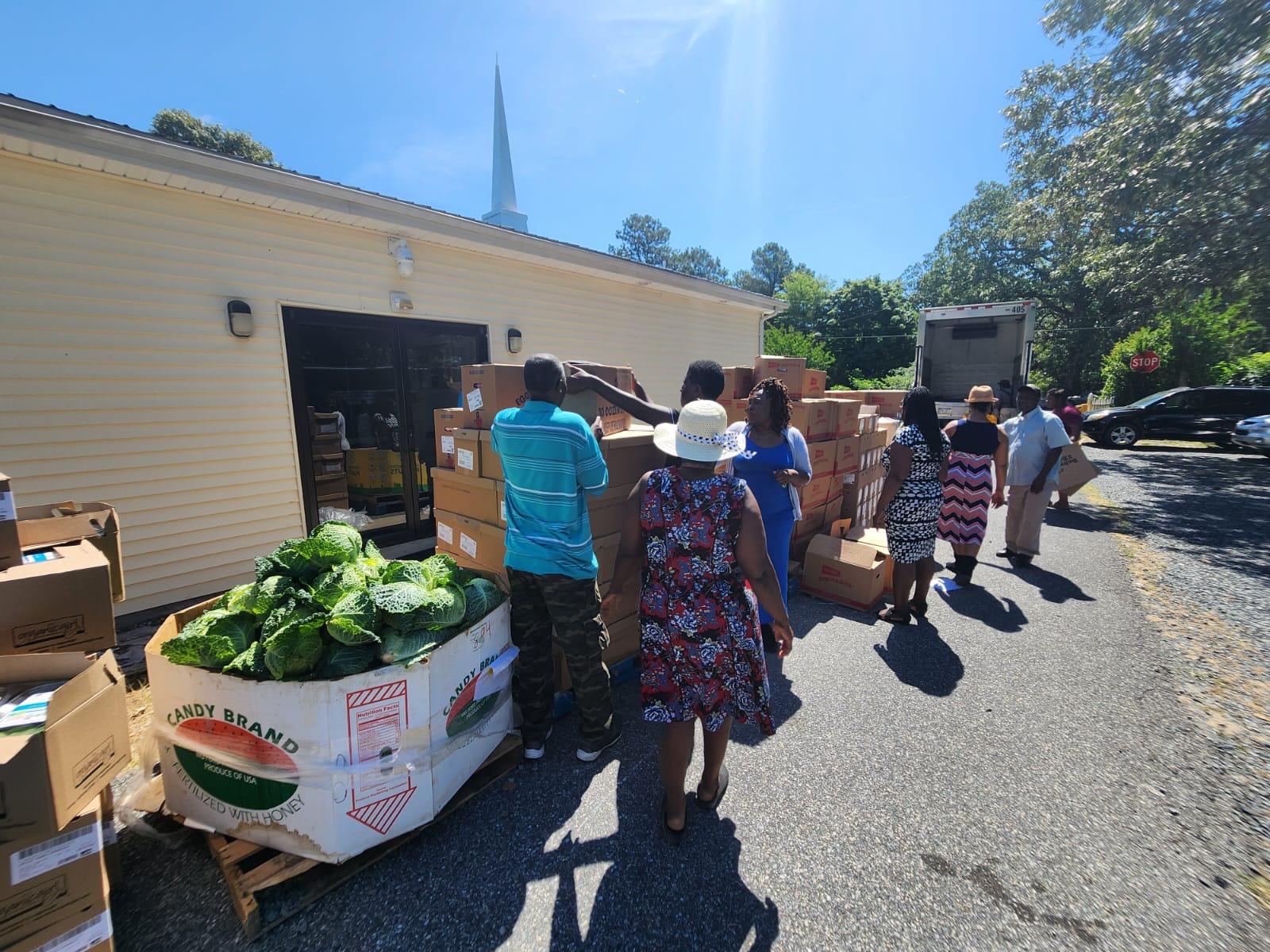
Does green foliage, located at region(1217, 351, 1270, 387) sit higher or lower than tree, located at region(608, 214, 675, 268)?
lower

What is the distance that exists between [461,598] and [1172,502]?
1057cm

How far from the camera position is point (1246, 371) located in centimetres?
1672

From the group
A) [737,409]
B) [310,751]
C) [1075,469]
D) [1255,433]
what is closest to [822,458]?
[737,409]

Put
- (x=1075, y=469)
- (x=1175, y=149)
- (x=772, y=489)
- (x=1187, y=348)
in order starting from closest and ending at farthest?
(x=772, y=489) → (x=1075, y=469) → (x=1175, y=149) → (x=1187, y=348)

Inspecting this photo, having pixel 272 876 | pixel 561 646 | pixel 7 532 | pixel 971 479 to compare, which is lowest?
pixel 272 876

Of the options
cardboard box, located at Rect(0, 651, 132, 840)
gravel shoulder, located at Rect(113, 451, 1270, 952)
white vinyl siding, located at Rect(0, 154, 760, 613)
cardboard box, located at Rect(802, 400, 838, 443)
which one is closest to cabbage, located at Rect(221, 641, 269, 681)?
cardboard box, located at Rect(0, 651, 132, 840)

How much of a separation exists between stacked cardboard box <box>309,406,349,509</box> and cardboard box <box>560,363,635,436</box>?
3669 millimetres

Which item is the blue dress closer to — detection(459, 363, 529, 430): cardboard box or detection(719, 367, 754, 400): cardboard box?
detection(459, 363, 529, 430): cardboard box

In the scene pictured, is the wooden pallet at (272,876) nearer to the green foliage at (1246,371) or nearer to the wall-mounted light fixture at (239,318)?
the wall-mounted light fixture at (239,318)

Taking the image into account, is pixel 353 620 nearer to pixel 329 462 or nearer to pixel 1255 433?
pixel 329 462

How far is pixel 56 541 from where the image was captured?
2.32m

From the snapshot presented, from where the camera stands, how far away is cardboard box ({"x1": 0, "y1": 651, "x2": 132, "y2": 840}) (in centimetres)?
132

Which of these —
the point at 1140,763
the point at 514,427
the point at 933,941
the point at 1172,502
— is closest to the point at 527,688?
the point at 514,427

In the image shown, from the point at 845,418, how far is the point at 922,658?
7.73 feet
